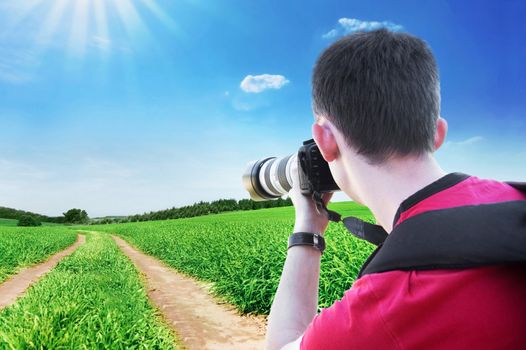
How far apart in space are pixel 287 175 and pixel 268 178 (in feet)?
0.83

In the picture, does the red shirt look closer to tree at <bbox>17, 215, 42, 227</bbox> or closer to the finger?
the finger

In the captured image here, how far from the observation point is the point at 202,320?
655 cm

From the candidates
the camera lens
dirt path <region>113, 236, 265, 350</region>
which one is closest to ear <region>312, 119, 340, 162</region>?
the camera lens

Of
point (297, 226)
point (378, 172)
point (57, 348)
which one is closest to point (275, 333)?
point (297, 226)

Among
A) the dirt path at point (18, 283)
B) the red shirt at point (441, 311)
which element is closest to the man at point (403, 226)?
the red shirt at point (441, 311)

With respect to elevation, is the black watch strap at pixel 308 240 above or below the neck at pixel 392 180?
below

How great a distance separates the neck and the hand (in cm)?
36

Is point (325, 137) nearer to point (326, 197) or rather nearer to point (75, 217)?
point (326, 197)

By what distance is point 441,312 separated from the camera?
0.95 meters

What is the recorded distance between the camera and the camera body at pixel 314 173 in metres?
1.64

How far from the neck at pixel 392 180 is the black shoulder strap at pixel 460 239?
142 millimetres

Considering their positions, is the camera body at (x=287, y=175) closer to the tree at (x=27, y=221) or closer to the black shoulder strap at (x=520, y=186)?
the black shoulder strap at (x=520, y=186)

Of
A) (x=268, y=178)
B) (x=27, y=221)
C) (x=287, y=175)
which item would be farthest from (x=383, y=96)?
(x=27, y=221)

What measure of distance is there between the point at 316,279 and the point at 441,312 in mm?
624
